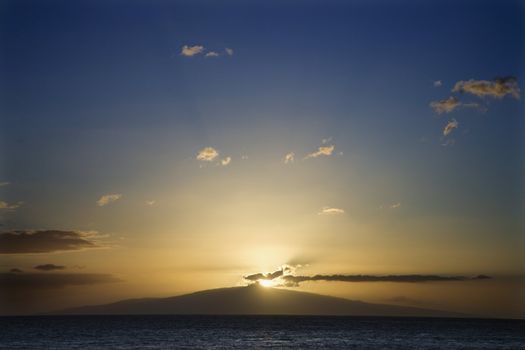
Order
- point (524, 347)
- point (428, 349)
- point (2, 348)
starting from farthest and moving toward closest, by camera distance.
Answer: point (524, 347) < point (428, 349) < point (2, 348)

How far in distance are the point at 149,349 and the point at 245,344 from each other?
54.9ft

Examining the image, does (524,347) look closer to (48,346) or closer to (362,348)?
(362,348)

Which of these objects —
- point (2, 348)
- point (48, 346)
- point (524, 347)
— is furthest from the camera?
point (524, 347)

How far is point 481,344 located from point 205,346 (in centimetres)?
4485

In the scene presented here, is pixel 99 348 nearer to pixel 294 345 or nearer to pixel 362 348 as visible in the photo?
pixel 294 345

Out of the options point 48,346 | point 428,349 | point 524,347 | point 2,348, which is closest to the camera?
point 2,348

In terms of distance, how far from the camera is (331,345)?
3295 inches

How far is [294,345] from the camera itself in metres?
82.0

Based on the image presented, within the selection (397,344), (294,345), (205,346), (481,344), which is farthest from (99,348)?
(481,344)

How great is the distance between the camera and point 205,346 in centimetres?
7744

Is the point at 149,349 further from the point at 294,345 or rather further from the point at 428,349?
the point at 428,349

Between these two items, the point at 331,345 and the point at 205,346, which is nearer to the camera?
the point at 205,346

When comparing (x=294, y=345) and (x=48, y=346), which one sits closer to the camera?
(x=48, y=346)

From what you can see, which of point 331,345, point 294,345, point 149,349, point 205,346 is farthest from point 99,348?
point 331,345
